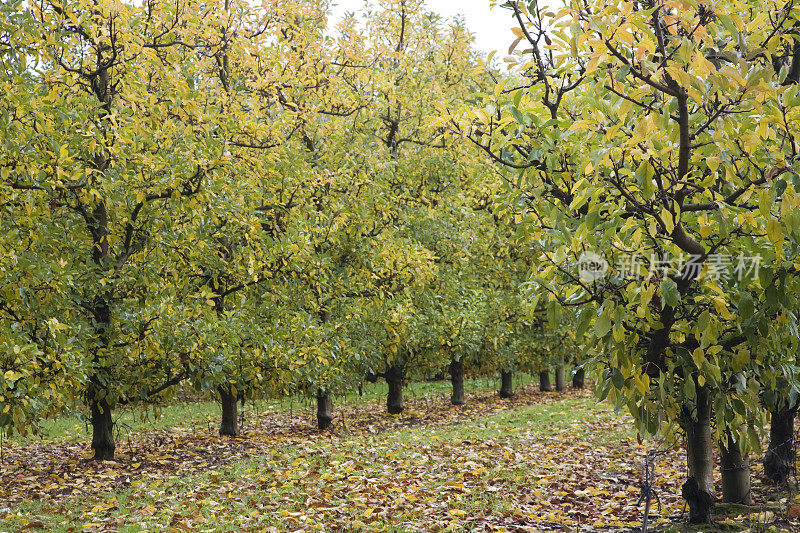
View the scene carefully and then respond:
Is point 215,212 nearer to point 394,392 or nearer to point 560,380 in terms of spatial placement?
point 394,392

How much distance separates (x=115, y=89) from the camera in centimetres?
906

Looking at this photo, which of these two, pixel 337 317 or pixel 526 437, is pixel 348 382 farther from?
pixel 526 437

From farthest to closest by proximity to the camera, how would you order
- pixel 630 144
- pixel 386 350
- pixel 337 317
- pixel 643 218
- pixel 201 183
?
pixel 386 350
pixel 337 317
pixel 201 183
pixel 643 218
pixel 630 144

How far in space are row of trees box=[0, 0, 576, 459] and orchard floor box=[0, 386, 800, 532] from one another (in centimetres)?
96

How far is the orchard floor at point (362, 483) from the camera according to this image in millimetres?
6043

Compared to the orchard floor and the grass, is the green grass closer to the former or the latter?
the orchard floor

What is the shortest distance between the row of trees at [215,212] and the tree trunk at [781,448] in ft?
8.84

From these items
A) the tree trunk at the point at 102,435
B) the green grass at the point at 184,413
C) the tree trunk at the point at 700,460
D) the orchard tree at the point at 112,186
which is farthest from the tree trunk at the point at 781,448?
the tree trunk at the point at 102,435

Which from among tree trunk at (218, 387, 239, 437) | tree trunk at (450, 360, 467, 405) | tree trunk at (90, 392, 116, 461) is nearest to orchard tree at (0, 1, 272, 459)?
tree trunk at (90, 392, 116, 461)

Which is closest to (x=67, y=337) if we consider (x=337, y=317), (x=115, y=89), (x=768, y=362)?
(x=115, y=89)

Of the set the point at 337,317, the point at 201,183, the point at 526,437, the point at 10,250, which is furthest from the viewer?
the point at 337,317

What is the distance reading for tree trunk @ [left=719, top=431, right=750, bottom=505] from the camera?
5562mm

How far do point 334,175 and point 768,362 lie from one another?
9083 mm

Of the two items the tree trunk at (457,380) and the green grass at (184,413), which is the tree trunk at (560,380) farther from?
the tree trunk at (457,380)
